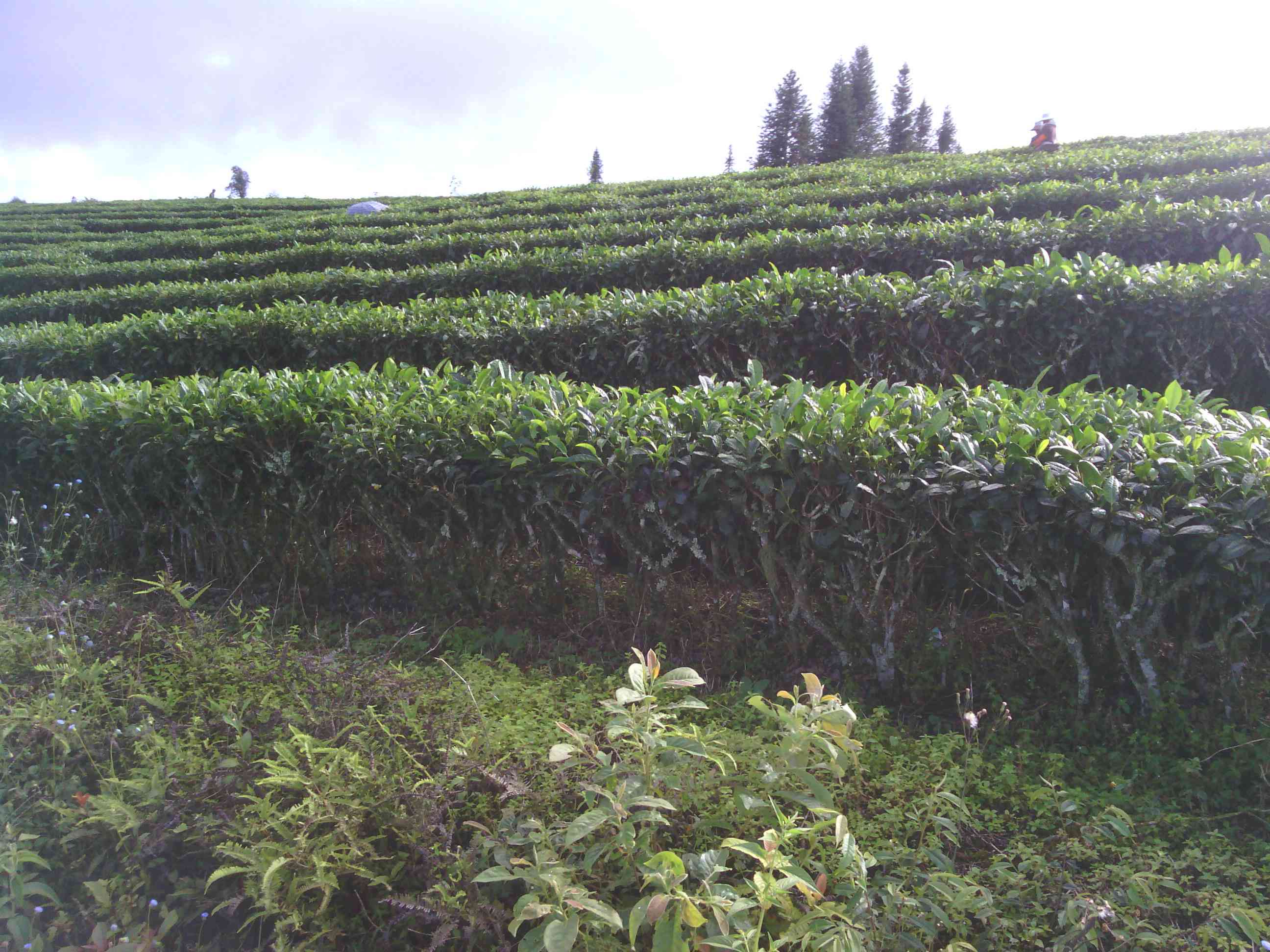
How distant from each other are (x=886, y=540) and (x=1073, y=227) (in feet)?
17.7

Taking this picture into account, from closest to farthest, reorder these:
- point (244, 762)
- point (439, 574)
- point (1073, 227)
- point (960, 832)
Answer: point (960, 832)
point (244, 762)
point (439, 574)
point (1073, 227)

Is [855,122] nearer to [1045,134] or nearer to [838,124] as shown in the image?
[838,124]

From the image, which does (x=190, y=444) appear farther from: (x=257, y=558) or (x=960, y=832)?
(x=960, y=832)

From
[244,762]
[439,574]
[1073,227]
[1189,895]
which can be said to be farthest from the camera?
[1073,227]

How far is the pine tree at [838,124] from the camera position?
144 feet

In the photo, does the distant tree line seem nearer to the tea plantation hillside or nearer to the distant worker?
the distant worker

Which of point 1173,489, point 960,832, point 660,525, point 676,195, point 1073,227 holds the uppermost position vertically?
point 676,195

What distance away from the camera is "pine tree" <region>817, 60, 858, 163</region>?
4375 centimetres

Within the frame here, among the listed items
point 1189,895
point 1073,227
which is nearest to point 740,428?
point 1189,895

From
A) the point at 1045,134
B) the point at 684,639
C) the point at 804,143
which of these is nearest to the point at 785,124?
the point at 804,143

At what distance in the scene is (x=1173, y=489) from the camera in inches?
93.3

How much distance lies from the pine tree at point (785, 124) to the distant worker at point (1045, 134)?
34.0m

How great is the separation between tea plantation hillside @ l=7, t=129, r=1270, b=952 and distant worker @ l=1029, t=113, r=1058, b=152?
51.7 feet

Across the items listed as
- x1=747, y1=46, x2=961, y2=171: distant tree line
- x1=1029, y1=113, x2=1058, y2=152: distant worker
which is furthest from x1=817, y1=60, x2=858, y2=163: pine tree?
x1=1029, y1=113, x2=1058, y2=152: distant worker
